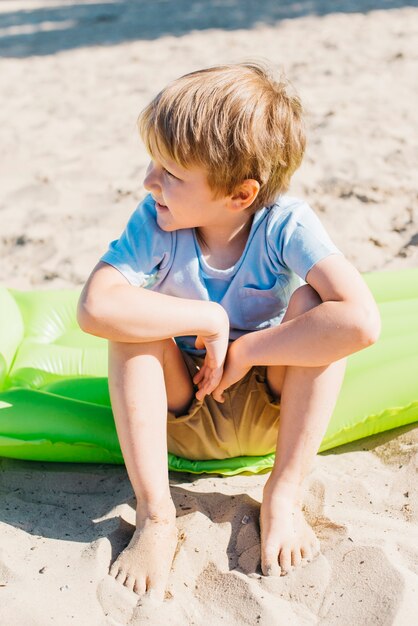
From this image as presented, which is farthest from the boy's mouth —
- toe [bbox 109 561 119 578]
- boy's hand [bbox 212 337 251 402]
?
toe [bbox 109 561 119 578]

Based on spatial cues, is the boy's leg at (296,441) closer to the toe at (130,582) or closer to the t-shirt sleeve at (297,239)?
the t-shirt sleeve at (297,239)

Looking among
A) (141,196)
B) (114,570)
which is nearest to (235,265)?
(114,570)

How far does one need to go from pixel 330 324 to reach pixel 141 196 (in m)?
2.41

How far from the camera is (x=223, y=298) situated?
206cm

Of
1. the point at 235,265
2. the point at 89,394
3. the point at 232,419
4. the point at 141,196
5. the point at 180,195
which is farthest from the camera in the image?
the point at 141,196

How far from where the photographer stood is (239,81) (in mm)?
1906

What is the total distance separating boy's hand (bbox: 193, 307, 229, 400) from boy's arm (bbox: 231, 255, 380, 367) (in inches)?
4.5

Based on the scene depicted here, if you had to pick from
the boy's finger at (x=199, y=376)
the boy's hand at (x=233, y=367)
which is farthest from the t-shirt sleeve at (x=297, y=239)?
the boy's finger at (x=199, y=376)

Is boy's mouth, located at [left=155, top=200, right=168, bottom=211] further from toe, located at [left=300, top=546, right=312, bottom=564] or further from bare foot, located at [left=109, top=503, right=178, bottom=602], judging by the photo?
toe, located at [left=300, top=546, right=312, bottom=564]

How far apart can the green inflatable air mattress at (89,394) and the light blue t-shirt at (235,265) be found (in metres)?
0.45

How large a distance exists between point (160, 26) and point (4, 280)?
4.39m

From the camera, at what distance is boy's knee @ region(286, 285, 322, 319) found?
1931 millimetres

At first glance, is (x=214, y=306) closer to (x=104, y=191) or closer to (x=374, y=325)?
(x=374, y=325)

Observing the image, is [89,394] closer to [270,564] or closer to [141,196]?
[270,564]
